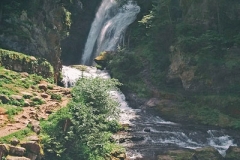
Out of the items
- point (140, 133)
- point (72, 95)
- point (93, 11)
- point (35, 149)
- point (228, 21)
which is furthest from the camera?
point (93, 11)

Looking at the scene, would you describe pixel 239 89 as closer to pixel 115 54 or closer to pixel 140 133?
pixel 140 133

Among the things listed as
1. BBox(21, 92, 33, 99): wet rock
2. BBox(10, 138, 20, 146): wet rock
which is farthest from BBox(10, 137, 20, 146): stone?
BBox(21, 92, 33, 99): wet rock

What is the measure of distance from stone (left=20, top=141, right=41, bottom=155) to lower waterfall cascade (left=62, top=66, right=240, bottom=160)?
6.64 metres

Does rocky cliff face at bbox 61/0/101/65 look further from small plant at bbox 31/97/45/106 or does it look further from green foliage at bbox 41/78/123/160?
green foliage at bbox 41/78/123/160

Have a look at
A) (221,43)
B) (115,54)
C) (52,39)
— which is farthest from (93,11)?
(221,43)

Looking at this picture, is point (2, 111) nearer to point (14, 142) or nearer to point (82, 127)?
point (14, 142)

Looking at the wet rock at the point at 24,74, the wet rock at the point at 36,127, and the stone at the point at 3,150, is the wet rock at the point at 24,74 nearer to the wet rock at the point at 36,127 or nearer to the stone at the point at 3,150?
the wet rock at the point at 36,127

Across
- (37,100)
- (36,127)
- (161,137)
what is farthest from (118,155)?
(37,100)

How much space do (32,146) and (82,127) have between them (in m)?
3.03

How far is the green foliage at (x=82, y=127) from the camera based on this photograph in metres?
18.1

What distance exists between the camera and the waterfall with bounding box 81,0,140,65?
48.8m

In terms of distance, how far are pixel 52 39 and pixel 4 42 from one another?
6.08 metres

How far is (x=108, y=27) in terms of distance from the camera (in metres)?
51.0

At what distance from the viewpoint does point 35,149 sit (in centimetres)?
1697
